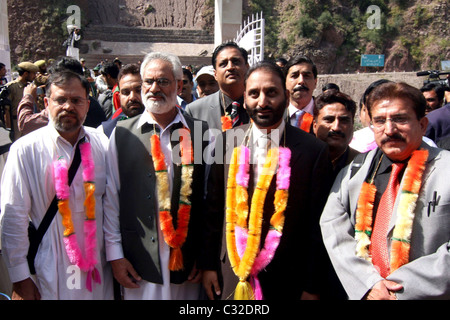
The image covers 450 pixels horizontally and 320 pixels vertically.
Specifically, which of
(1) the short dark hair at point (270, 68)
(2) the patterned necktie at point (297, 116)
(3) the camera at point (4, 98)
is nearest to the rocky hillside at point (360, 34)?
(3) the camera at point (4, 98)

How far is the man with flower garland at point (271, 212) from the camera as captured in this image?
2.27m

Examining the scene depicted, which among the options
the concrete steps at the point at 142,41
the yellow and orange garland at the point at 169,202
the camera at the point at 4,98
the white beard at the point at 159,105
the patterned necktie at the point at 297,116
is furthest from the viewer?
the concrete steps at the point at 142,41

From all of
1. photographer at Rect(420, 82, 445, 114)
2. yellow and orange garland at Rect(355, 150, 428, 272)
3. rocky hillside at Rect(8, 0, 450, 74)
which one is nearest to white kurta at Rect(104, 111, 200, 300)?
yellow and orange garland at Rect(355, 150, 428, 272)

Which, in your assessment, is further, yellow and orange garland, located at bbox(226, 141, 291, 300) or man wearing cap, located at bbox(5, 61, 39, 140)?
man wearing cap, located at bbox(5, 61, 39, 140)

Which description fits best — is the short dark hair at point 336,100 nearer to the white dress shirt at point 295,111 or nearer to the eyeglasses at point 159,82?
the white dress shirt at point 295,111

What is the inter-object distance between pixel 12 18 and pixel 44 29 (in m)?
2.58

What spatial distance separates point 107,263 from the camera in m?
2.65

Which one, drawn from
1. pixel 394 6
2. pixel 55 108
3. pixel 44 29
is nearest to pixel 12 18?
pixel 44 29

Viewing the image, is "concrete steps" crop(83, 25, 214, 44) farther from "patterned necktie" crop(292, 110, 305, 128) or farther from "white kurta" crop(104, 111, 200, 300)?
"white kurta" crop(104, 111, 200, 300)

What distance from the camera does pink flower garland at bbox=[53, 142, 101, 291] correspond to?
242 cm

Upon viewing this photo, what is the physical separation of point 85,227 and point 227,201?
88 cm


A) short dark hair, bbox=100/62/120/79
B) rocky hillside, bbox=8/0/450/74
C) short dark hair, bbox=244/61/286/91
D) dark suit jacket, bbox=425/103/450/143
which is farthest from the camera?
rocky hillside, bbox=8/0/450/74

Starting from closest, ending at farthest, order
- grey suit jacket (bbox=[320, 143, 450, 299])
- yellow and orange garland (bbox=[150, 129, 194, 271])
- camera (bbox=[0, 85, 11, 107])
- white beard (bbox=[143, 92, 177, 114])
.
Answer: grey suit jacket (bbox=[320, 143, 450, 299]), yellow and orange garland (bbox=[150, 129, 194, 271]), white beard (bbox=[143, 92, 177, 114]), camera (bbox=[0, 85, 11, 107])
